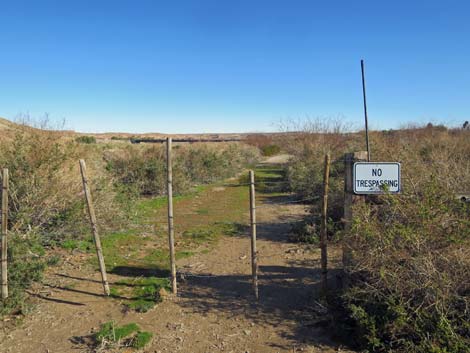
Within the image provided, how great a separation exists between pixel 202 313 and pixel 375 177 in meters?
2.63

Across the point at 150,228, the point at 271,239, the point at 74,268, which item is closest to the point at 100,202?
the point at 150,228

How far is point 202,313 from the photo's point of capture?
4512 mm

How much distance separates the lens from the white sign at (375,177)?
400 centimetres

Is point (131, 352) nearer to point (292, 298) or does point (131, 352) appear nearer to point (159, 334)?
point (159, 334)

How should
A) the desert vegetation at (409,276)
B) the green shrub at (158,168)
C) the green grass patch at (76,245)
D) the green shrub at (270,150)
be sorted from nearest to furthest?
1. the desert vegetation at (409,276)
2. the green grass patch at (76,245)
3. the green shrub at (158,168)
4. the green shrub at (270,150)

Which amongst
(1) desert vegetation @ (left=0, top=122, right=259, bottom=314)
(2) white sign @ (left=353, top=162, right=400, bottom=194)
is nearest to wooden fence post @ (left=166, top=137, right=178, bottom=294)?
(1) desert vegetation @ (left=0, top=122, right=259, bottom=314)

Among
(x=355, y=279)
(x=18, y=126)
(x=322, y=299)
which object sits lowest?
(x=322, y=299)

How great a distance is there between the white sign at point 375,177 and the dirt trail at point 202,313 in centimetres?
151

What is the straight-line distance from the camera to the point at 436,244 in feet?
11.5

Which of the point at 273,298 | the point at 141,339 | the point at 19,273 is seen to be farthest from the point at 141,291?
the point at 273,298

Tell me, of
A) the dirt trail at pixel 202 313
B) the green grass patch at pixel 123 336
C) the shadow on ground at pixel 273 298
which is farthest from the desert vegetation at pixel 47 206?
the shadow on ground at pixel 273 298

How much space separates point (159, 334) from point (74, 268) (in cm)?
288

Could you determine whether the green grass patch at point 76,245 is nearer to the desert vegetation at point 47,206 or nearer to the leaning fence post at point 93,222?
the desert vegetation at point 47,206

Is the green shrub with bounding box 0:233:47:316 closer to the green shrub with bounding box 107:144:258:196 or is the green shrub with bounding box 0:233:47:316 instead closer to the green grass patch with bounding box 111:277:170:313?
the green grass patch with bounding box 111:277:170:313
